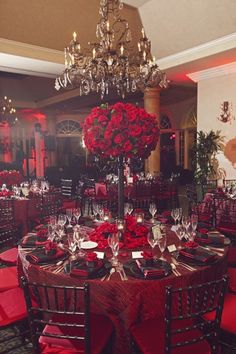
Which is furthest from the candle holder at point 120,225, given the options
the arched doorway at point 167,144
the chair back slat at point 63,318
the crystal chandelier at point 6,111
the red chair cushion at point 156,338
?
the arched doorway at point 167,144

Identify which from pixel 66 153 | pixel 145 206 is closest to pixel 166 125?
pixel 66 153

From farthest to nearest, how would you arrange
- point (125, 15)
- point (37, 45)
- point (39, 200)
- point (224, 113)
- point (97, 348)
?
point (224, 113) < point (125, 15) < point (37, 45) < point (39, 200) < point (97, 348)

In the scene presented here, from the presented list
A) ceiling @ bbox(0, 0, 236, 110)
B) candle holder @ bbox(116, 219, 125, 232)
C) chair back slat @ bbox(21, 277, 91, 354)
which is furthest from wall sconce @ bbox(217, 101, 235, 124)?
chair back slat @ bbox(21, 277, 91, 354)

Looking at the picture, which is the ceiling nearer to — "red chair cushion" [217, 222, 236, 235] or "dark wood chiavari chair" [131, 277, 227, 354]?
"red chair cushion" [217, 222, 236, 235]

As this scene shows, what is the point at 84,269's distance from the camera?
211 centimetres

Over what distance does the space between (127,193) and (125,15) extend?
3.56 m

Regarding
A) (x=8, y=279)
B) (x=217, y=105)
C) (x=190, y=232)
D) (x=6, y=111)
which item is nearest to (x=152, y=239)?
(x=190, y=232)

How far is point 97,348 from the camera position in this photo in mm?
1837

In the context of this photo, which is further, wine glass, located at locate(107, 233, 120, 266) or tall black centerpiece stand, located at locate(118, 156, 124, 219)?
tall black centerpiece stand, located at locate(118, 156, 124, 219)

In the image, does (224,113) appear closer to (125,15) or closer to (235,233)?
(125,15)

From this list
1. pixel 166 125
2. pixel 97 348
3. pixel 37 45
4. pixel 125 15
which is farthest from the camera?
pixel 166 125

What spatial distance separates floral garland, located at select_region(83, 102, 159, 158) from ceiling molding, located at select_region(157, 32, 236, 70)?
162 inches

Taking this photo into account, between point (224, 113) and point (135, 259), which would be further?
point (224, 113)

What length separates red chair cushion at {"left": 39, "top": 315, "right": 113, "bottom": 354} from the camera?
1859 millimetres
